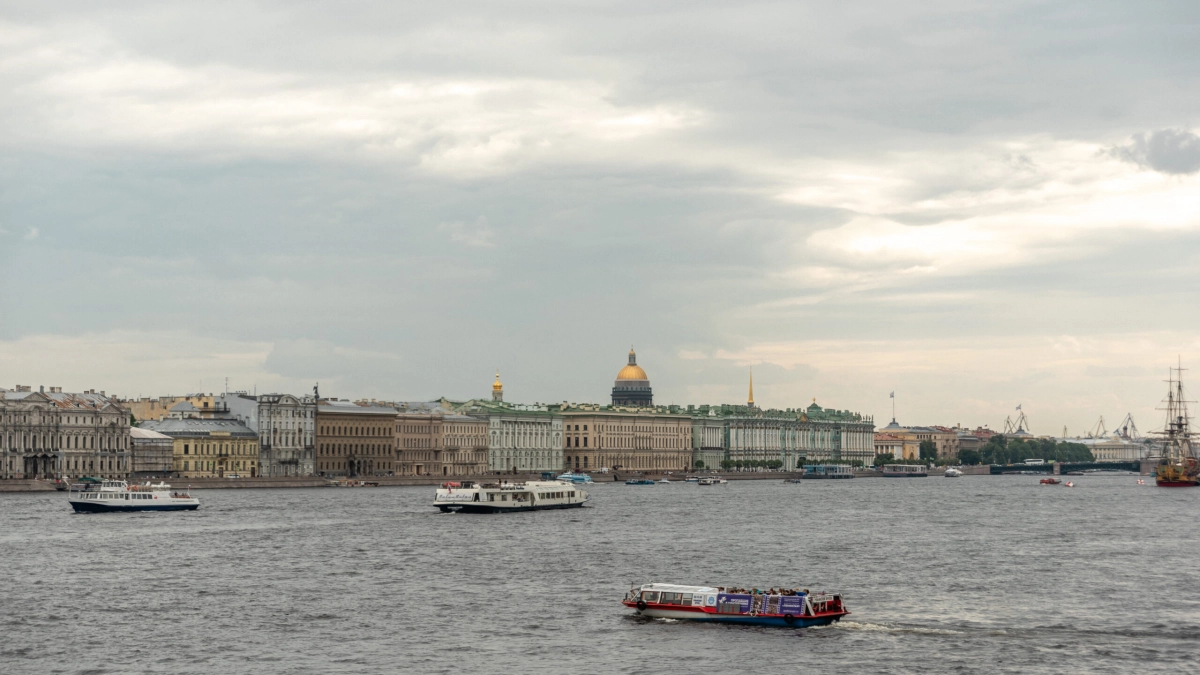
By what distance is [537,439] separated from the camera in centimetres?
17288

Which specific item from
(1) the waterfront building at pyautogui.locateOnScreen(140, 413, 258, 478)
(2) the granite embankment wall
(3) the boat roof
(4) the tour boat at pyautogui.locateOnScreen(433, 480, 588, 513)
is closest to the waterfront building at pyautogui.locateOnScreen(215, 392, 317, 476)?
(1) the waterfront building at pyautogui.locateOnScreen(140, 413, 258, 478)

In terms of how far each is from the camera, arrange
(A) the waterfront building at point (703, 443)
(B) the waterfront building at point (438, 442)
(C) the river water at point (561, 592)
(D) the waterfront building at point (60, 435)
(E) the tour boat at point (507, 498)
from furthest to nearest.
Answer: (A) the waterfront building at point (703, 443)
(B) the waterfront building at point (438, 442)
(D) the waterfront building at point (60, 435)
(E) the tour boat at point (507, 498)
(C) the river water at point (561, 592)

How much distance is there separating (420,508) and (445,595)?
47.4 metres

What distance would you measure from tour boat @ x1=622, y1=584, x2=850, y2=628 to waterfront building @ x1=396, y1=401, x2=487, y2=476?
4465 inches

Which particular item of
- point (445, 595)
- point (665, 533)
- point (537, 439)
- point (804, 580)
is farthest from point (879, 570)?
point (537, 439)

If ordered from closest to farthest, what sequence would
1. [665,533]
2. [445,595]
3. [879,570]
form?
[445,595] < [879,570] < [665,533]

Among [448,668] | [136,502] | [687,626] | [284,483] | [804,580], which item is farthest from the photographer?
[284,483]

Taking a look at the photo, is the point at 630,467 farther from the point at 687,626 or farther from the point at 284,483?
the point at 687,626

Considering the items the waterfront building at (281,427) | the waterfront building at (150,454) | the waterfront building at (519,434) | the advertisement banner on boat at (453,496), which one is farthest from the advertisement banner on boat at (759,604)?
the waterfront building at (519,434)

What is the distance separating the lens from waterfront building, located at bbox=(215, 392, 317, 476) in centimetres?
13775

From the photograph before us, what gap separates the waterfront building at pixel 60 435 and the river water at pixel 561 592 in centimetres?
3671

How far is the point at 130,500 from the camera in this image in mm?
86625

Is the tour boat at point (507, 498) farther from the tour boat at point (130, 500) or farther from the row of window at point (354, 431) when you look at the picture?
the row of window at point (354, 431)

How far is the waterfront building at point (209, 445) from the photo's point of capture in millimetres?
130125
